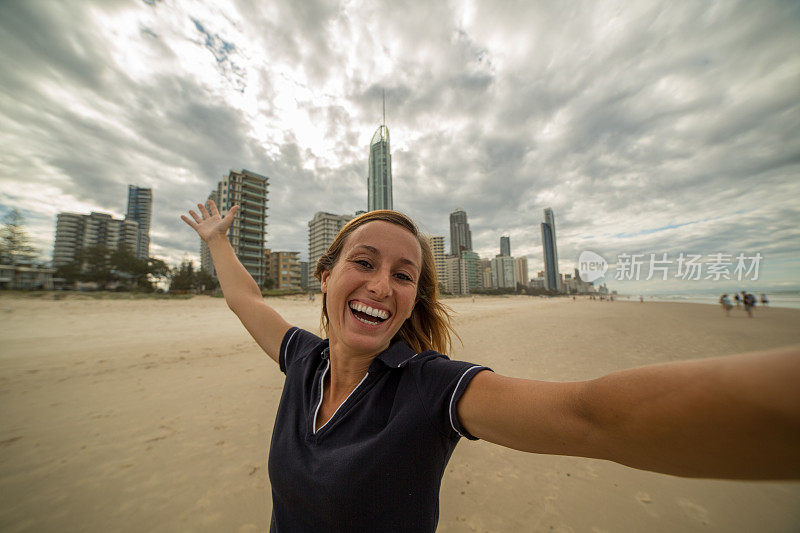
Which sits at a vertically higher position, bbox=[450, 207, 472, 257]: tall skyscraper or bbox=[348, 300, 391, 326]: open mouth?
bbox=[450, 207, 472, 257]: tall skyscraper

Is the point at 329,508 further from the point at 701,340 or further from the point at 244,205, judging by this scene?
the point at 244,205

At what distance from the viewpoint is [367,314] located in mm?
1613

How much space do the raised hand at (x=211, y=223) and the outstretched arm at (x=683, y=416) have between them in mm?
3070

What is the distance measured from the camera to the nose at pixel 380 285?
1.52 metres

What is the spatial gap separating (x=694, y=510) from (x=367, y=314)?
4.43m

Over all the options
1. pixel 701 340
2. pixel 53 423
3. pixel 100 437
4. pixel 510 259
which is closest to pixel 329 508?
pixel 100 437

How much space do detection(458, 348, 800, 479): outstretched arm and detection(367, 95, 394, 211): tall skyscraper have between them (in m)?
57.0

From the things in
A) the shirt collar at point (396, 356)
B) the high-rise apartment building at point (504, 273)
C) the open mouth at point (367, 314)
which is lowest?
the shirt collar at point (396, 356)

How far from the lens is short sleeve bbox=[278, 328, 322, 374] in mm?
1873

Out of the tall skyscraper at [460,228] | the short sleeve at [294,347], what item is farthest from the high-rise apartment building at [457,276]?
the short sleeve at [294,347]

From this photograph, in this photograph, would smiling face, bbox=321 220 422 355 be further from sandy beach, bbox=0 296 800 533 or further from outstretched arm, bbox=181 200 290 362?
sandy beach, bbox=0 296 800 533

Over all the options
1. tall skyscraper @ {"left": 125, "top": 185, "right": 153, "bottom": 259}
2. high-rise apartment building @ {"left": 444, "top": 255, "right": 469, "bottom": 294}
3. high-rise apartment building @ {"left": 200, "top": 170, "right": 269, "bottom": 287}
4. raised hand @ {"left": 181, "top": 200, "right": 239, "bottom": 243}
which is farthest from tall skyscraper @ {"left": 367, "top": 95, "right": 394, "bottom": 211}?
tall skyscraper @ {"left": 125, "top": 185, "right": 153, "bottom": 259}

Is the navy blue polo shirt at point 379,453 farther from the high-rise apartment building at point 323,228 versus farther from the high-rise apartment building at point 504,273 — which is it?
the high-rise apartment building at point 504,273

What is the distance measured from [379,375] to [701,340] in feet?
59.0
